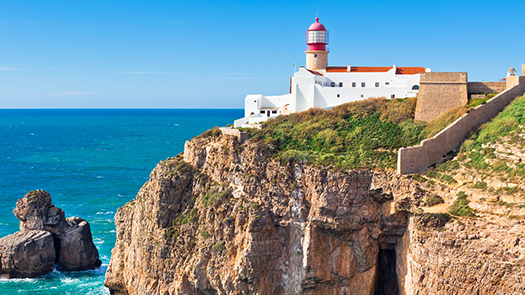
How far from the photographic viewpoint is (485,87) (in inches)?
1469

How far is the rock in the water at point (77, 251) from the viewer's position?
4378cm

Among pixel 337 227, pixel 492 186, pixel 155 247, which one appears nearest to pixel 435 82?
pixel 492 186

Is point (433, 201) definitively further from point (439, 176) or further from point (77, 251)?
point (77, 251)

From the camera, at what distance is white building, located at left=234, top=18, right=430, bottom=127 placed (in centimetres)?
4419

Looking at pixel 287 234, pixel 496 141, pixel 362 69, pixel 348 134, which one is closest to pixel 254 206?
pixel 287 234

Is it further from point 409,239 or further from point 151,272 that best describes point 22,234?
point 409,239

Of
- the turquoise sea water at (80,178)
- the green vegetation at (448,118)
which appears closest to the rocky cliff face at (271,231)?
the green vegetation at (448,118)

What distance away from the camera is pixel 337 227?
30656 mm

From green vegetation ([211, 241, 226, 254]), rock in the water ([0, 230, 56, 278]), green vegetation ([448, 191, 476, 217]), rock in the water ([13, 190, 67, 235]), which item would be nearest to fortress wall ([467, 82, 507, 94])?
green vegetation ([448, 191, 476, 217])

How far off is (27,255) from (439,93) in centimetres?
3564

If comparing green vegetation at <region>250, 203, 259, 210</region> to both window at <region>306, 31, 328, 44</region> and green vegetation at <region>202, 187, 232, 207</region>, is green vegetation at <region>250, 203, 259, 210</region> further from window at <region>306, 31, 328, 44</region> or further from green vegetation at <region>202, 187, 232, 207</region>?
window at <region>306, 31, 328, 44</region>

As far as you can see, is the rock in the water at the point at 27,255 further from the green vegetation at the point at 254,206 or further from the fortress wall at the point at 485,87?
the fortress wall at the point at 485,87

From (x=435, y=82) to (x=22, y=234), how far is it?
36360 mm

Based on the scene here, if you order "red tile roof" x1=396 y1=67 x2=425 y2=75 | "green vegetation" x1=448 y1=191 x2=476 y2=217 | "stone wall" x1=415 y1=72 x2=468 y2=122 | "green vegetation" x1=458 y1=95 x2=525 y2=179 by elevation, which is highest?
"red tile roof" x1=396 y1=67 x2=425 y2=75
